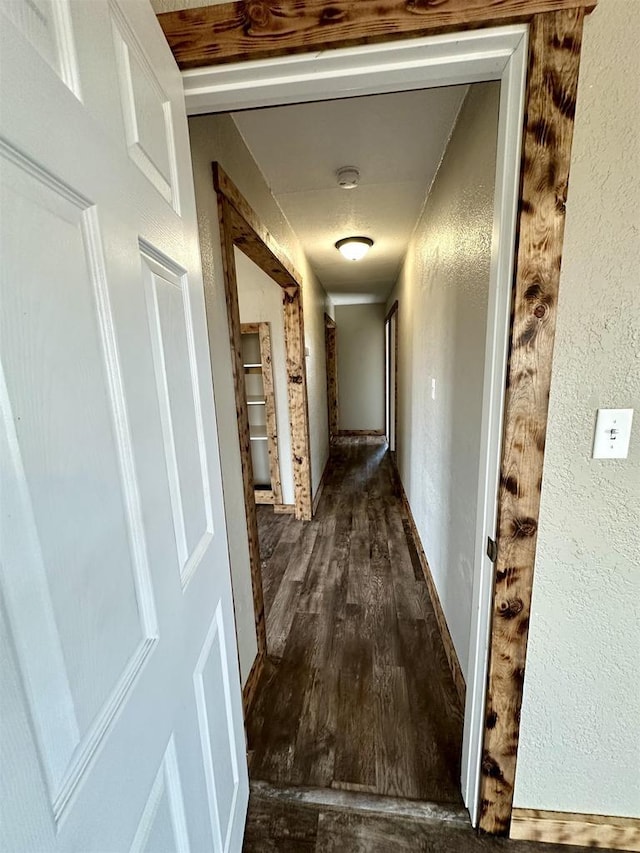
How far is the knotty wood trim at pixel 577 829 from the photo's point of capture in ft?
3.59

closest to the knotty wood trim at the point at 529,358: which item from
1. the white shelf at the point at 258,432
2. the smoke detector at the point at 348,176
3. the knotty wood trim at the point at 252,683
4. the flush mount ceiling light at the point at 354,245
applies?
the knotty wood trim at the point at 252,683

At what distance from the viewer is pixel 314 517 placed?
11.2ft

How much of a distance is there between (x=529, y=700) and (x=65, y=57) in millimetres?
1684

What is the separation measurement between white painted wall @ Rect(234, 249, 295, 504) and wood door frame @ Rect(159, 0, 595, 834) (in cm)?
236

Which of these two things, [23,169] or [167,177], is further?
[167,177]

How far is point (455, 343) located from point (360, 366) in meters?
5.03

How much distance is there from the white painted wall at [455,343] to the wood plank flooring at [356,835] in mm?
497

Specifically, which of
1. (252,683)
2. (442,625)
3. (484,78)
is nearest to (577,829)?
(442,625)

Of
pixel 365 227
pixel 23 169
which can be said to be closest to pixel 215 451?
pixel 23 169

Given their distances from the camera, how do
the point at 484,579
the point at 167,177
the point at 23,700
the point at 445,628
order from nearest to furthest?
the point at 23,700 → the point at 167,177 → the point at 484,579 → the point at 445,628

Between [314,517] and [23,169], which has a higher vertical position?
[23,169]

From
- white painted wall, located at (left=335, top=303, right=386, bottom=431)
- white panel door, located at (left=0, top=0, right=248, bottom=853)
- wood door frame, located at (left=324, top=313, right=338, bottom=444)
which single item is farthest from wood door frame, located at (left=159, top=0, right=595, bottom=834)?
white painted wall, located at (left=335, top=303, right=386, bottom=431)

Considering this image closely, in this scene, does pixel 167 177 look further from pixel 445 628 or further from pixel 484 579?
pixel 445 628

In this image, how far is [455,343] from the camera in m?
1.68
